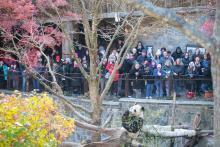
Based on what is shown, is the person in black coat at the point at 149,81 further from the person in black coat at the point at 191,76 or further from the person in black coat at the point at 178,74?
the person in black coat at the point at 191,76

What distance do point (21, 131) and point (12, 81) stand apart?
39.9 ft

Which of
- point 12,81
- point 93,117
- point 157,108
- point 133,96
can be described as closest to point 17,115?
point 93,117

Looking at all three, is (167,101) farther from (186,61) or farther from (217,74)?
(217,74)

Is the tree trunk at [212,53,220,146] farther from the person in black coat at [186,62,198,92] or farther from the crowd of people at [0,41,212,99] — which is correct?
the person in black coat at [186,62,198,92]

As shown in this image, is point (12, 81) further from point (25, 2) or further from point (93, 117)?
point (93, 117)

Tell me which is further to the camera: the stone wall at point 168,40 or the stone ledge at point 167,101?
the stone wall at point 168,40

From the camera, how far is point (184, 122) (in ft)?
44.3

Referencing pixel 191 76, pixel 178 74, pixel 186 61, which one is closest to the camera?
pixel 191 76

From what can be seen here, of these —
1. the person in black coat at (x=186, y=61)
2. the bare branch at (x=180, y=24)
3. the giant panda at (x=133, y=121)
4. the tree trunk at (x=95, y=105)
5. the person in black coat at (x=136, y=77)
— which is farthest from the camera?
the person in black coat at (x=186, y=61)

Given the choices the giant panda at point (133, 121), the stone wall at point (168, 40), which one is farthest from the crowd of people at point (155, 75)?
the giant panda at point (133, 121)

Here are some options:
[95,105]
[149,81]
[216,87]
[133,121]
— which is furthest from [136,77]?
[216,87]

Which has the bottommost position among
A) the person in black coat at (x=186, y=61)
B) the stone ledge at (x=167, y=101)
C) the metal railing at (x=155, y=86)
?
the stone ledge at (x=167, y=101)

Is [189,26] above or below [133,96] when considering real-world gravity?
above

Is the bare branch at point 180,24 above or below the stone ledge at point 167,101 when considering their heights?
above
